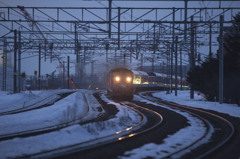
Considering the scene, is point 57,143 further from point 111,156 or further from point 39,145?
point 111,156

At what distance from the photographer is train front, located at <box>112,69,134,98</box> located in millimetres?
25719

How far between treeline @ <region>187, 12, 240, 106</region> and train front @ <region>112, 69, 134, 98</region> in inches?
266

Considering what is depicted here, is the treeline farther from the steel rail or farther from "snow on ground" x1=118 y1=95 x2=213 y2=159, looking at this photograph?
the steel rail

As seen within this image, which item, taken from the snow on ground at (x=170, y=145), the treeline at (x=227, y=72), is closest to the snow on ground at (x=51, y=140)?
the snow on ground at (x=170, y=145)

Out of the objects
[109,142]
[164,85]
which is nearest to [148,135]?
[109,142]

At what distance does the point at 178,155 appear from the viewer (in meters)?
5.92

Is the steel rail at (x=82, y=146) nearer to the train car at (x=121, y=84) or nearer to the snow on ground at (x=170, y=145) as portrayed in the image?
the snow on ground at (x=170, y=145)

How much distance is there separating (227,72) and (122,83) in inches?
413

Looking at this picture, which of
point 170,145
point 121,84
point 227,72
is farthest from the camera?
point 121,84

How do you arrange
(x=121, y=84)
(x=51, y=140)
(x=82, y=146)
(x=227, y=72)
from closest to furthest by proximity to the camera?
(x=82, y=146) < (x=51, y=140) < (x=227, y=72) < (x=121, y=84)

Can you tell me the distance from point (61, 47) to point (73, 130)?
92.9 ft

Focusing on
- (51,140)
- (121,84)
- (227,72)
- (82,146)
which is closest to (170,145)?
(82,146)

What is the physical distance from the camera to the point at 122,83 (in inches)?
1018

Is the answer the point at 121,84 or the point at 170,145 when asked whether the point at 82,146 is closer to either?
the point at 170,145
